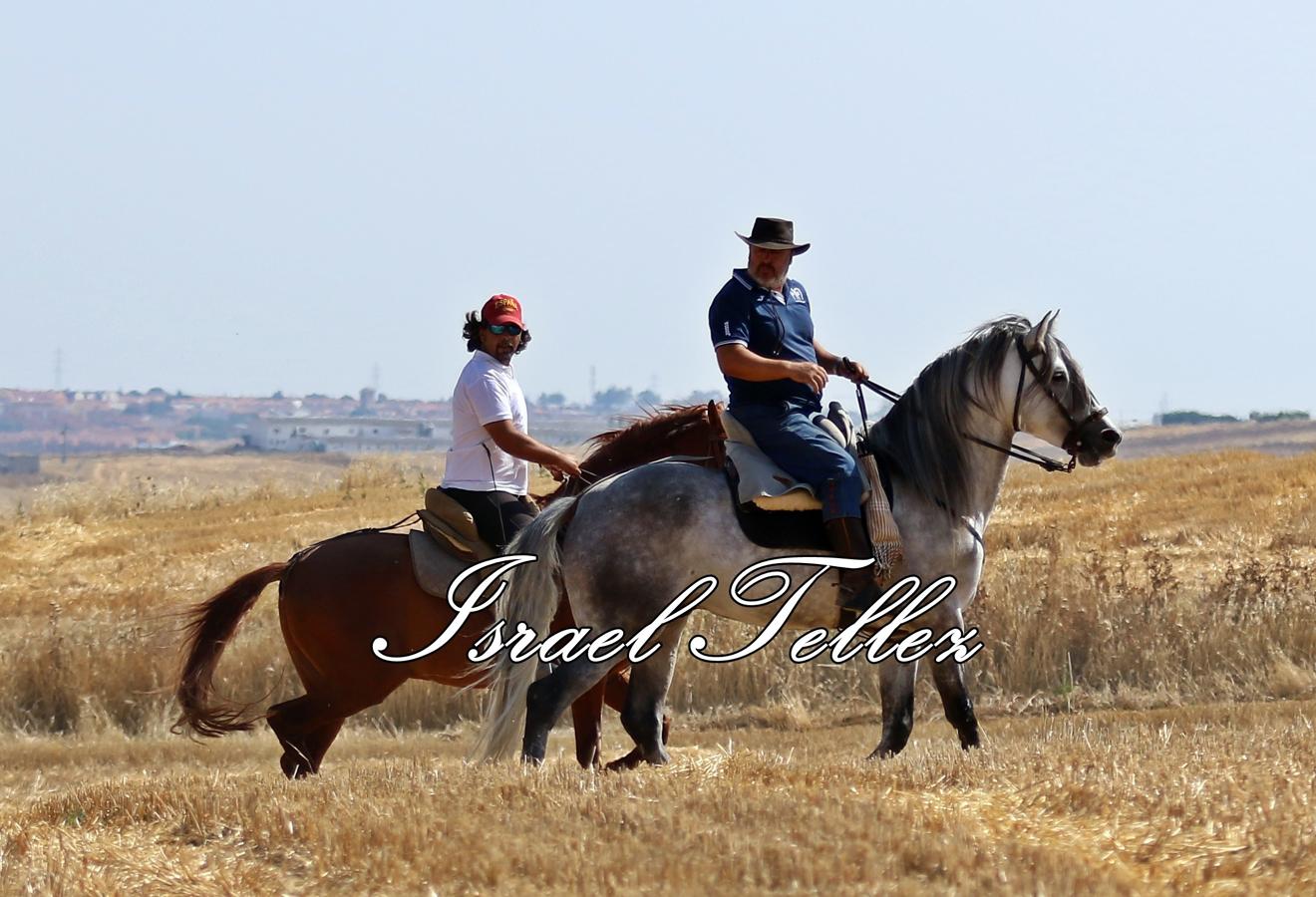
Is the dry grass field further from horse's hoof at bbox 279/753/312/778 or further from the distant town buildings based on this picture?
the distant town buildings

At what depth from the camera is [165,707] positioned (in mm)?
14500

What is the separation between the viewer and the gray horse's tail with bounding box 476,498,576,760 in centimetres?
859

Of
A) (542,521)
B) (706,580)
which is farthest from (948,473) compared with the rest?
(542,521)

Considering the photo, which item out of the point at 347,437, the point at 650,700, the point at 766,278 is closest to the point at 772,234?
the point at 766,278

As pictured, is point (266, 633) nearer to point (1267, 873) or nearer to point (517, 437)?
point (517, 437)

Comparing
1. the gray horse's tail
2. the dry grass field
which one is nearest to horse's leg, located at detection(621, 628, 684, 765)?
the dry grass field

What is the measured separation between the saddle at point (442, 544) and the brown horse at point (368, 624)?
0.28 ft

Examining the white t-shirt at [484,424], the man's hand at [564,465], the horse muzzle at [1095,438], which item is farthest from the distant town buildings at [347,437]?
the horse muzzle at [1095,438]

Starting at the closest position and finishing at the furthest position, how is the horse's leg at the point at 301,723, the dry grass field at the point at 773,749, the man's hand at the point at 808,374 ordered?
the dry grass field at the point at 773,749
the man's hand at the point at 808,374
the horse's leg at the point at 301,723

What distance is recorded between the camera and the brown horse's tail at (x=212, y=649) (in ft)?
33.7

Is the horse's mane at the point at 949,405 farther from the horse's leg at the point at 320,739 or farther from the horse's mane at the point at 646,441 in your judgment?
the horse's leg at the point at 320,739

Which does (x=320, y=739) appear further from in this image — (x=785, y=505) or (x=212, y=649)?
(x=785, y=505)

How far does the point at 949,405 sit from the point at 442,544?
2.77m

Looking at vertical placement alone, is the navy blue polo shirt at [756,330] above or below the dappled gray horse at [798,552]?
above
